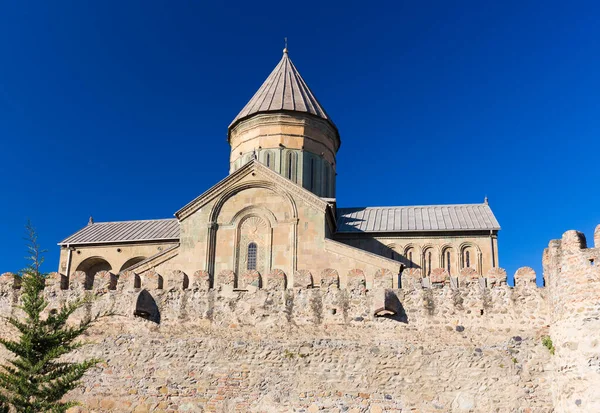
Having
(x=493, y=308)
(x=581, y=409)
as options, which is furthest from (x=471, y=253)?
(x=581, y=409)

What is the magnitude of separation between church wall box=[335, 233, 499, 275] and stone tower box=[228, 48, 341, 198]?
3.16 metres

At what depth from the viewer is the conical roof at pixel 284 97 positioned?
1005 inches

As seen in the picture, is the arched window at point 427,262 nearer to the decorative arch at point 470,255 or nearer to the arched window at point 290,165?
the decorative arch at point 470,255

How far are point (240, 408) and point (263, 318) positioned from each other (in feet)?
5.04

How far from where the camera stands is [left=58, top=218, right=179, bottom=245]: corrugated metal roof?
24.7 meters

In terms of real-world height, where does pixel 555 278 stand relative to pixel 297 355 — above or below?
above

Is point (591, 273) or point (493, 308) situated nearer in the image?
point (591, 273)

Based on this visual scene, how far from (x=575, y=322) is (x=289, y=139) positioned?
16.6 metres

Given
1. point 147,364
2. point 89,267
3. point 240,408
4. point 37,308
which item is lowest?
point 240,408

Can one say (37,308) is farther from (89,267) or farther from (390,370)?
(89,267)

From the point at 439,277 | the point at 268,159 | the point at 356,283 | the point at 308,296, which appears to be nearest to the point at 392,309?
the point at 356,283

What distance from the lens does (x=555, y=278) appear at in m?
10.1

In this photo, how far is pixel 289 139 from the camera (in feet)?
82.3

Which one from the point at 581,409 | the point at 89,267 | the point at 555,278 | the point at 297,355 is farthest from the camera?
the point at 89,267
